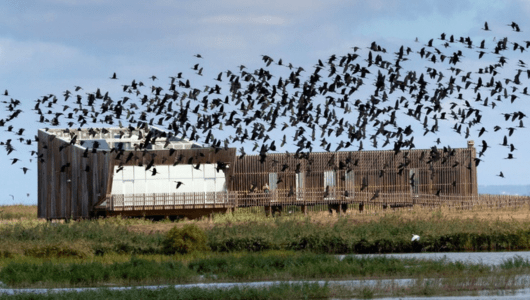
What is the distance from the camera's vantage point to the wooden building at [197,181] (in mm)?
47188

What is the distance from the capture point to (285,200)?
1951 inches

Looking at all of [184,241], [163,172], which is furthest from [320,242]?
[163,172]

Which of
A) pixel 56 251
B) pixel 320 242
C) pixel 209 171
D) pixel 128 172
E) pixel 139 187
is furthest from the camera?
pixel 209 171

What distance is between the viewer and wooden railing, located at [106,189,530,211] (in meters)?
46.9

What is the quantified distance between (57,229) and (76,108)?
11.7 metres

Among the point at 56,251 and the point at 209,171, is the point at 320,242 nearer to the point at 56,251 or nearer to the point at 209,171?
the point at 56,251

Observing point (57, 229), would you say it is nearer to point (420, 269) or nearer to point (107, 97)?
point (107, 97)

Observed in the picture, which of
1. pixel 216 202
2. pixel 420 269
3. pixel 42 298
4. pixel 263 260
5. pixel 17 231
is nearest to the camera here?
pixel 42 298

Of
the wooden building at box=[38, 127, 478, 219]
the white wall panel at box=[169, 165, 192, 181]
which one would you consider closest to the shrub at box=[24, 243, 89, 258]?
the wooden building at box=[38, 127, 478, 219]

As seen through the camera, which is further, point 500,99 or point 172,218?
point 172,218

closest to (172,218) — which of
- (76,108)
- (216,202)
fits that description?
(216,202)

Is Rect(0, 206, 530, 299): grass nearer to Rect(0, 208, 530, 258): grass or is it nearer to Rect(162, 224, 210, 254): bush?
Rect(0, 208, 530, 258): grass

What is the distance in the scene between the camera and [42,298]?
16.7 m

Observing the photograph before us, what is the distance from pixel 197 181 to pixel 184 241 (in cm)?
2129
